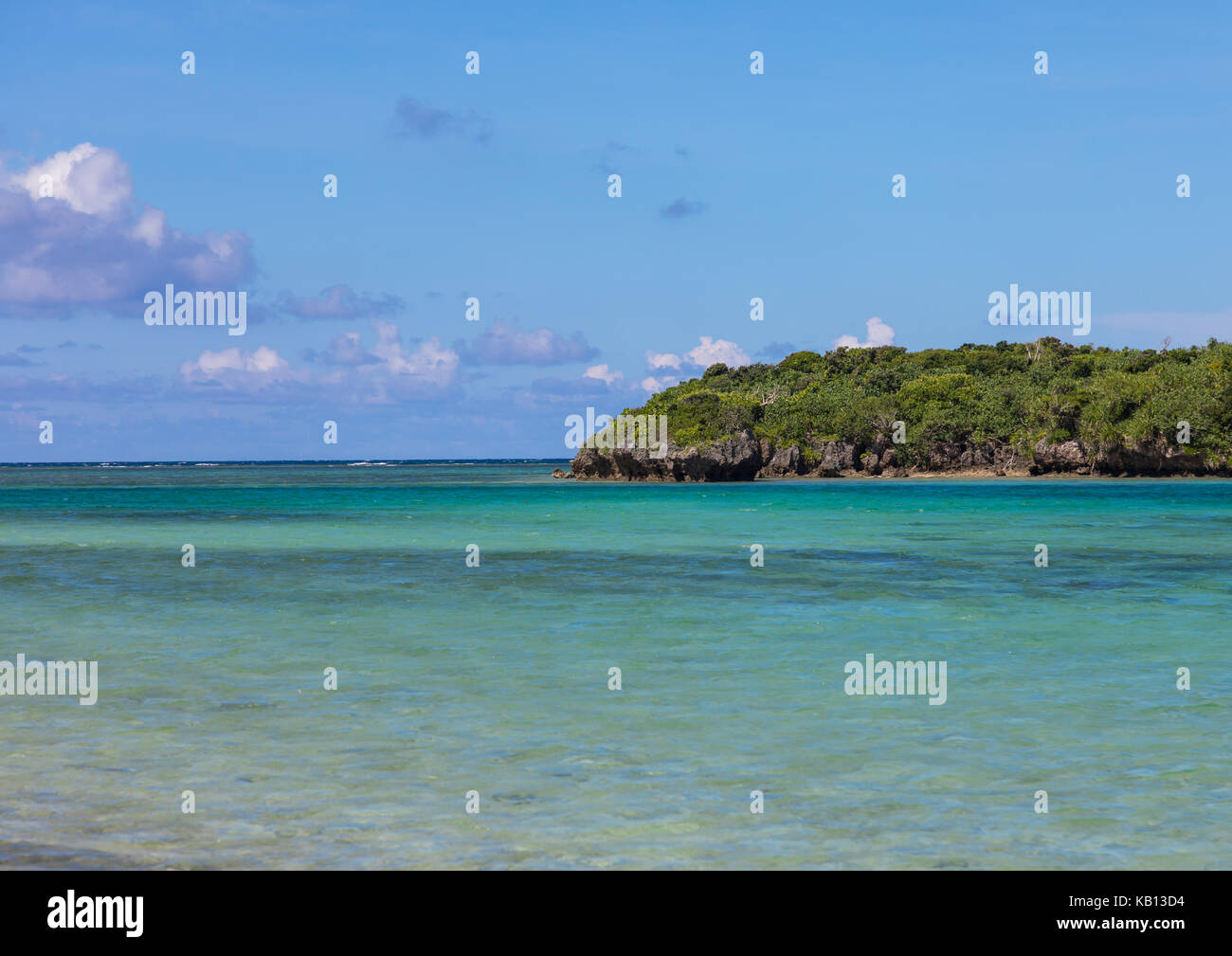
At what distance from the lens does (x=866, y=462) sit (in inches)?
5605

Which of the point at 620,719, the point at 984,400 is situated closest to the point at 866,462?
the point at 984,400

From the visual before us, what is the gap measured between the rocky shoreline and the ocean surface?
9472cm

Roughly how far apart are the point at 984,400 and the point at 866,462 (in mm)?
15591

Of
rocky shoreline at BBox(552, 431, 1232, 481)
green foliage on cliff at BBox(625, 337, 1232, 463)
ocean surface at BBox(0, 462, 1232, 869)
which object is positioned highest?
green foliage on cliff at BBox(625, 337, 1232, 463)

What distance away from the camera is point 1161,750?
10.5 m

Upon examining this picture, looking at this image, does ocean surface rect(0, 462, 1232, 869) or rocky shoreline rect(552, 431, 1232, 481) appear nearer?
ocean surface rect(0, 462, 1232, 869)

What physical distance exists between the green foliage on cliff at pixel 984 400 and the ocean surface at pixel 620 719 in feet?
299

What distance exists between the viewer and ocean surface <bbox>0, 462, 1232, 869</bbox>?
7.95m

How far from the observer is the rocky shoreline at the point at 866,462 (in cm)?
11747

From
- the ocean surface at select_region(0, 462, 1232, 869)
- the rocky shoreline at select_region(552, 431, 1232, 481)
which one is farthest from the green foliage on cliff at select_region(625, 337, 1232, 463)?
the ocean surface at select_region(0, 462, 1232, 869)

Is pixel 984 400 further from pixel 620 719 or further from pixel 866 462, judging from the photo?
pixel 620 719

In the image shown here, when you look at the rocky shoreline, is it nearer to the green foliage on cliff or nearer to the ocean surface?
the green foliage on cliff

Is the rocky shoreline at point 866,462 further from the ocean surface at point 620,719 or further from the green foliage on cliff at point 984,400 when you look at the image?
the ocean surface at point 620,719
